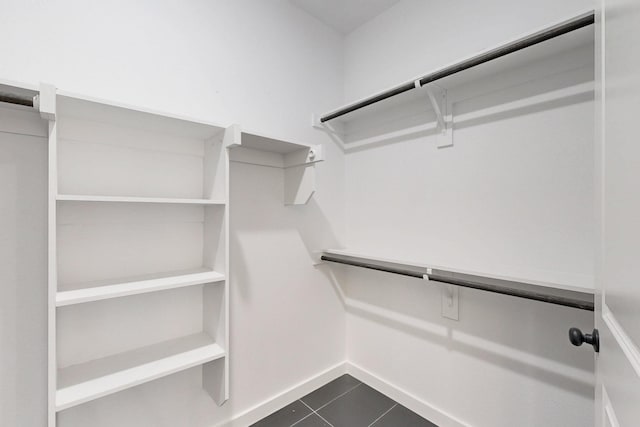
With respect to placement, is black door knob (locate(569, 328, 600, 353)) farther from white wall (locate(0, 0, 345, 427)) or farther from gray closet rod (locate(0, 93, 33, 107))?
gray closet rod (locate(0, 93, 33, 107))

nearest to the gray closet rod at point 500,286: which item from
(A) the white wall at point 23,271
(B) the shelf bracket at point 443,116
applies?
(B) the shelf bracket at point 443,116

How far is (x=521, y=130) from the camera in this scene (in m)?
1.28

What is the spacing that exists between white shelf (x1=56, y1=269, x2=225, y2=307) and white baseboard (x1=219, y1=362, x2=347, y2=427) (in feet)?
2.90

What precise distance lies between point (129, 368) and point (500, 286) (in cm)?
152

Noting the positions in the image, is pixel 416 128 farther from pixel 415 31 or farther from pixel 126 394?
pixel 126 394

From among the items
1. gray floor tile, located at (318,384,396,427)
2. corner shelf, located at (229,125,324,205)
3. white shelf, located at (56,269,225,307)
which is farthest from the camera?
gray floor tile, located at (318,384,396,427)

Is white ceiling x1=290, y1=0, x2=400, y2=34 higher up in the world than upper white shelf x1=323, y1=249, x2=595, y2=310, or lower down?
higher up

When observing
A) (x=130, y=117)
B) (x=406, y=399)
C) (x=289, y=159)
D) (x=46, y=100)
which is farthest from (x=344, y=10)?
(x=406, y=399)

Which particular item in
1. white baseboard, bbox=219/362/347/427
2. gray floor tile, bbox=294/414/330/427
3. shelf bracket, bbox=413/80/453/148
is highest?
shelf bracket, bbox=413/80/453/148

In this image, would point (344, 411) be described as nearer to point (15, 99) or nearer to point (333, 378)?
point (333, 378)

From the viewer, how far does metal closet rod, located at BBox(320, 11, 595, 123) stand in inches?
36.7

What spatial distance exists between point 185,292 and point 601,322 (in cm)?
150

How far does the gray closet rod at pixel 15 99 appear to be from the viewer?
791mm

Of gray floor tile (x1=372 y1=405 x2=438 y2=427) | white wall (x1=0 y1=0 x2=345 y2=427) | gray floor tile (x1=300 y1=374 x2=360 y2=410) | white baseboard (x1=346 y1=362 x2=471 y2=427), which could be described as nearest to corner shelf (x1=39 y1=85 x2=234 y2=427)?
white wall (x1=0 y1=0 x2=345 y2=427)
